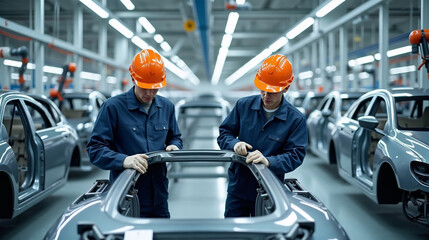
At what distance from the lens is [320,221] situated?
5.93 ft

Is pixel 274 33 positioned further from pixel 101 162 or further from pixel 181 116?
pixel 101 162

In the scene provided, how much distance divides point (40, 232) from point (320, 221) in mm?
3221

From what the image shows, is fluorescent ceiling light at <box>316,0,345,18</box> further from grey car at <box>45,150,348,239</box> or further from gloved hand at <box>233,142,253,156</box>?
grey car at <box>45,150,348,239</box>

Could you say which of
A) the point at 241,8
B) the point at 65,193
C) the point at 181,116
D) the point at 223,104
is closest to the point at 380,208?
the point at 223,104

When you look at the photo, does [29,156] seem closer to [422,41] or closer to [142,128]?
[142,128]

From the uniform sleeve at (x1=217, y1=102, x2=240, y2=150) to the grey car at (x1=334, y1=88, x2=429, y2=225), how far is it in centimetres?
185

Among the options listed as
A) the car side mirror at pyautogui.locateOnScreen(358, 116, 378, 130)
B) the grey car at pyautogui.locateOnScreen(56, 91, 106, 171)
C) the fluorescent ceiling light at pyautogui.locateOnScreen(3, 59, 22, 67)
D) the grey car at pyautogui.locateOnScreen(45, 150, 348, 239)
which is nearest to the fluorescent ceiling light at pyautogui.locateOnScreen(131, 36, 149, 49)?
the grey car at pyautogui.locateOnScreen(56, 91, 106, 171)

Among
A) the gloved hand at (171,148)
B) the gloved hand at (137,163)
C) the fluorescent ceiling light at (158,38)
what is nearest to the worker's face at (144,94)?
the gloved hand at (171,148)

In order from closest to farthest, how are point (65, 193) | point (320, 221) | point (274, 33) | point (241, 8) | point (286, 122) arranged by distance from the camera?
1. point (320, 221)
2. point (286, 122)
3. point (65, 193)
4. point (241, 8)
5. point (274, 33)

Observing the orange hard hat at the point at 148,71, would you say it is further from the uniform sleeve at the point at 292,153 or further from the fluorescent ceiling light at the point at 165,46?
the fluorescent ceiling light at the point at 165,46

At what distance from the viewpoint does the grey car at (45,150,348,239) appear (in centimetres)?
157

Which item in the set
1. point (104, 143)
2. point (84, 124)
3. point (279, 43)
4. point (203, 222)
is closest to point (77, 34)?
point (84, 124)

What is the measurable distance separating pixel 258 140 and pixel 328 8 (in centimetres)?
842

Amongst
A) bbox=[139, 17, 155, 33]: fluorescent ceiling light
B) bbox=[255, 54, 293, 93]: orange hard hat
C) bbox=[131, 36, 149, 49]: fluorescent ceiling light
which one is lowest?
bbox=[255, 54, 293, 93]: orange hard hat
